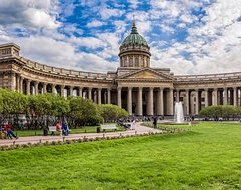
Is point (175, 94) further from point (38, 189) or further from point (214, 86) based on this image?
point (38, 189)

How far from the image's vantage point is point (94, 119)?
53.1m

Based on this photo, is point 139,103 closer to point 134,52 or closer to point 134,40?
point 134,52

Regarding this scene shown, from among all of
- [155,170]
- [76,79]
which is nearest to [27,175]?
[155,170]

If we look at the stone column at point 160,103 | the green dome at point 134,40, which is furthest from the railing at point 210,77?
the green dome at point 134,40

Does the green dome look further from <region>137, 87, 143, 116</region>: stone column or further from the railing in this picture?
<region>137, 87, 143, 116</region>: stone column

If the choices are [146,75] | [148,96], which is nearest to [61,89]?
[146,75]

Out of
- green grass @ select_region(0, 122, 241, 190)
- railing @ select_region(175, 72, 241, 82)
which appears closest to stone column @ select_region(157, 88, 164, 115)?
railing @ select_region(175, 72, 241, 82)

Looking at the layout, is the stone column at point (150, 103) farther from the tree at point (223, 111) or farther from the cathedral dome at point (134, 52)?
the tree at point (223, 111)

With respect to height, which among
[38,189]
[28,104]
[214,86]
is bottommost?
[38,189]

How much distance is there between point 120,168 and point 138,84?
272 ft

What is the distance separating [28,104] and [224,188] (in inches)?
1438

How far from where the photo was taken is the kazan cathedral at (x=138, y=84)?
296ft

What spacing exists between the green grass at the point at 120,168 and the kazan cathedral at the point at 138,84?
58.8m

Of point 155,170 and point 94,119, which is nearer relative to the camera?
point 155,170
